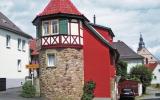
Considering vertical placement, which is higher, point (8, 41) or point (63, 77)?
point (8, 41)

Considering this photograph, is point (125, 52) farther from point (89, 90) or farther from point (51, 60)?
point (51, 60)

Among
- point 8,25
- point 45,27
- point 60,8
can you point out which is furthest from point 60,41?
point 8,25

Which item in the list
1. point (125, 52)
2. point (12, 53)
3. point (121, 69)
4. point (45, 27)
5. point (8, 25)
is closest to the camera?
point (45, 27)

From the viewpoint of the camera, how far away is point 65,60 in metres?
40.9

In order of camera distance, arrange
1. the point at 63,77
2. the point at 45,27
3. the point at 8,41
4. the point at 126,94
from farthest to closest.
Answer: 1. the point at 126,94
2. the point at 8,41
3. the point at 45,27
4. the point at 63,77

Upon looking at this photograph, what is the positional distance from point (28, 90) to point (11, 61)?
11.4 meters

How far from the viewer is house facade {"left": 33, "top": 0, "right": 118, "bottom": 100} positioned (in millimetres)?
40969

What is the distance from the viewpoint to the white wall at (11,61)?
49.6 meters

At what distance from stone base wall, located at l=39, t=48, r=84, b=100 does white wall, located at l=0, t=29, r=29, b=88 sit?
9415 millimetres

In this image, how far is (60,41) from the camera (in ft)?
134

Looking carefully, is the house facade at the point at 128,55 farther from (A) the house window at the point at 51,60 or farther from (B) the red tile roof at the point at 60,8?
(A) the house window at the point at 51,60

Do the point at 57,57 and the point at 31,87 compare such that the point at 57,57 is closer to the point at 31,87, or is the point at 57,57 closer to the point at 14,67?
the point at 31,87

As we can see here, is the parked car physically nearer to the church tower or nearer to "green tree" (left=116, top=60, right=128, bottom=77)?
"green tree" (left=116, top=60, right=128, bottom=77)

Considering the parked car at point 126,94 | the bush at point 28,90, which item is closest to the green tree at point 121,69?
the parked car at point 126,94
